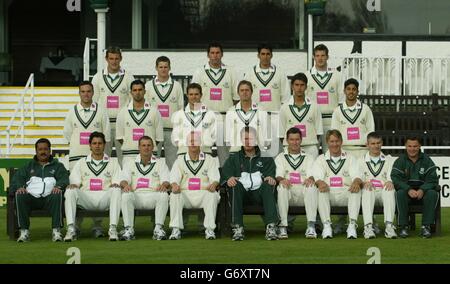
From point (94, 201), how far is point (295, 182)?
246 centimetres

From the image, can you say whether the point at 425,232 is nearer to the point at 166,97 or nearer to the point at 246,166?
A: the point at 246,166

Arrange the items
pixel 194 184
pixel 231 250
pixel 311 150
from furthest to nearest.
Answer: pixel 311 150
pixel 194 184
pixel 231 250

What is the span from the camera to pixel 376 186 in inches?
676

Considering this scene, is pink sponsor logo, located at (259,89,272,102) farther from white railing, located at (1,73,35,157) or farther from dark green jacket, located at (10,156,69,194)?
white railing, located at (1,73,35,157)

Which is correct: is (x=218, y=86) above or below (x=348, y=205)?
above

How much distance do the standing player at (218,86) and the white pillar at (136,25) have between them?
8.91 meters

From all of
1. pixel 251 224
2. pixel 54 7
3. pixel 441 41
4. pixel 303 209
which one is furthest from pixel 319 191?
pixel 54 7

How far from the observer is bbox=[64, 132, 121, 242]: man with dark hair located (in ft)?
54.6

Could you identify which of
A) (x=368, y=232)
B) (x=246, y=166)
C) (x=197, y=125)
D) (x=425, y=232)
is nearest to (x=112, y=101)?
(x=197, y=125)

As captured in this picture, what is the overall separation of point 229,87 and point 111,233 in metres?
2.90

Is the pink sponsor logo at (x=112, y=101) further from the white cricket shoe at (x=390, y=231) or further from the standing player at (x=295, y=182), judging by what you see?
the white cricket shoe at (x=390, y=231)

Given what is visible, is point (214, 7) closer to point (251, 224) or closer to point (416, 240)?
point (251, 224)

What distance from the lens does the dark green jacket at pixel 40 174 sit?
55.4ft

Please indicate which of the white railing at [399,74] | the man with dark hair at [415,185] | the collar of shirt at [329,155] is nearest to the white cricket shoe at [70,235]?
the collar of shirt at [329,155]
